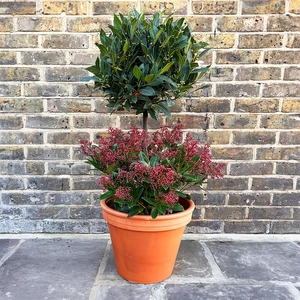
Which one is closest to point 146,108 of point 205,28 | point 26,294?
point 205,28

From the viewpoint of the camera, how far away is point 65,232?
2.02 metres

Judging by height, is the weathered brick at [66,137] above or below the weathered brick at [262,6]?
below

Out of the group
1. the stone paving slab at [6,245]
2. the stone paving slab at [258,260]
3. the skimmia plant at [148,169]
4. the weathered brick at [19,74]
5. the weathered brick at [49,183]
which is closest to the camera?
the skimmia plant at [148,169]

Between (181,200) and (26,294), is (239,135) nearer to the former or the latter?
(181,200)

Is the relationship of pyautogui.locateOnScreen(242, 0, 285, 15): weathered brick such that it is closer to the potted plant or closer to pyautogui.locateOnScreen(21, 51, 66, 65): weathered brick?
the potted plant

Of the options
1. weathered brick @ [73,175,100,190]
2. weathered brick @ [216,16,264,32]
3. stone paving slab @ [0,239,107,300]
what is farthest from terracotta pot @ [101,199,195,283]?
weathered brick @ [216,16,264,32]

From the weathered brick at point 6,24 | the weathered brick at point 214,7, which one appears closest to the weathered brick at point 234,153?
the weathered brick at point 214,7

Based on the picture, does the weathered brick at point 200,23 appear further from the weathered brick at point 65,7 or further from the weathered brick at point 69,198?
the weathered brick at point 69,198

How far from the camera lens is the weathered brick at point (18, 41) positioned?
6.05 ft

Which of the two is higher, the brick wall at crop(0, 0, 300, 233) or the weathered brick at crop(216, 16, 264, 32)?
the weathered brick at crop(216, 16, 264, 32)

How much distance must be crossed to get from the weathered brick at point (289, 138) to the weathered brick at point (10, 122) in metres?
1.75

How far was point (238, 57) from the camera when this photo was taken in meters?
1.86

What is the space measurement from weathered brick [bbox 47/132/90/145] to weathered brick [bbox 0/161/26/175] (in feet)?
0.85

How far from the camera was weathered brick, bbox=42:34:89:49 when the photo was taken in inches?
72.6
